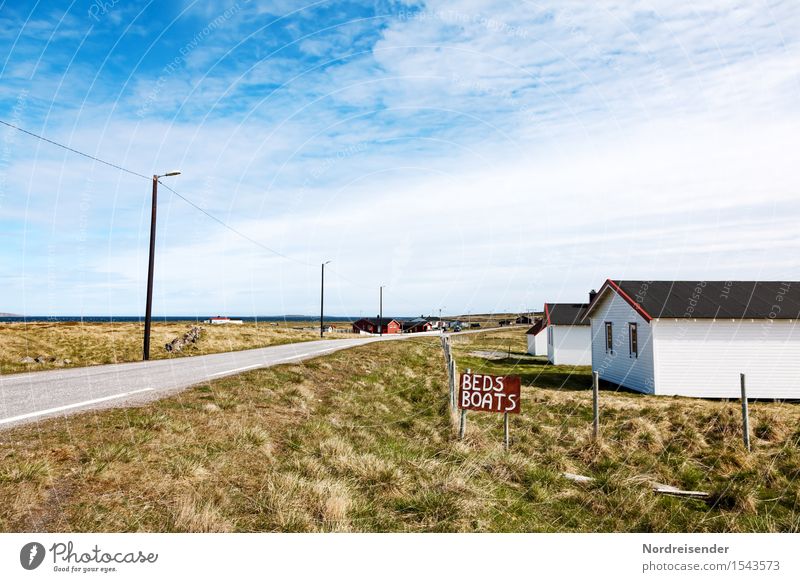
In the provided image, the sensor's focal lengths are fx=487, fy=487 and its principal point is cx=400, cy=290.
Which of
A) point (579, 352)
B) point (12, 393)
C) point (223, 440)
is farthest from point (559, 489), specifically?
point (579, 352)

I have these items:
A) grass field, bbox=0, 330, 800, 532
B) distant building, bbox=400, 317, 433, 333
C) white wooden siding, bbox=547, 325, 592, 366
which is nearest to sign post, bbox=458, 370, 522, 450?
grass field, bbox=0, 330, 800, 532

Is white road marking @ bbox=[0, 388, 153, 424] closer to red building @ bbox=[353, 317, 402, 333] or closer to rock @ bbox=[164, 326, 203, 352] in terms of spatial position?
rock @ bbox=[164, 326, 203, 352]

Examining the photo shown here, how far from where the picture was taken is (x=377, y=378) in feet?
58.9

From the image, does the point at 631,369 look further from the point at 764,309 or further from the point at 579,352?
the point at 579,352

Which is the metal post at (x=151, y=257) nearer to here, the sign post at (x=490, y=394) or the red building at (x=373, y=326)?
the sign post at (x=490, y=394)

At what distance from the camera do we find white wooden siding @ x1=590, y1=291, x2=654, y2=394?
834 inches

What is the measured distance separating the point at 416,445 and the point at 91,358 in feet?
56.0

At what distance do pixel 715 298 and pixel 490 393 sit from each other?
17.8 m

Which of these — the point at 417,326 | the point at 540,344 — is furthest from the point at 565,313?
the point at 417,326

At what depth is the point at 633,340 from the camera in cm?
2275

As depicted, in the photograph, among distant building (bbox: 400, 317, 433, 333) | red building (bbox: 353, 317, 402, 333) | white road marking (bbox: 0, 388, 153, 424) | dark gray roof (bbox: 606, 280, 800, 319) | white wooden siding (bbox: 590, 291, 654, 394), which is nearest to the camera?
white road marking (bbox: 0, 388, 153, 424)

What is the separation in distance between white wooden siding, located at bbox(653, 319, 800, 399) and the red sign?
569 inches
